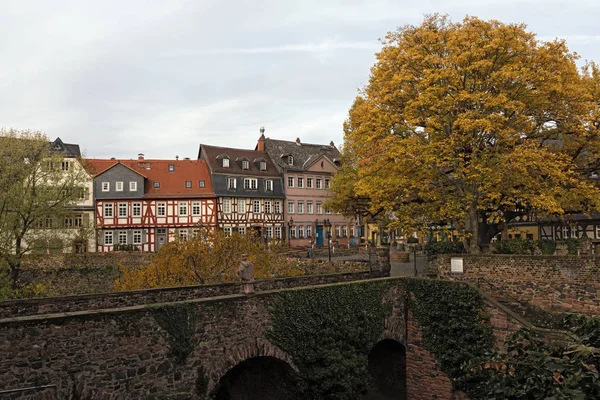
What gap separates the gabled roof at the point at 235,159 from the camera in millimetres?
45938

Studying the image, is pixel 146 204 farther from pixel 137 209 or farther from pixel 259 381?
pixel 259 381

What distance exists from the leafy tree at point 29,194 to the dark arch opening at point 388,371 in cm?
1833

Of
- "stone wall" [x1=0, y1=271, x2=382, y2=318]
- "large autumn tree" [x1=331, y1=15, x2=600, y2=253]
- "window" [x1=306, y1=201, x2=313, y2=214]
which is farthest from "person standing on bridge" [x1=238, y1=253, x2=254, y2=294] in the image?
"window" [x1=306, y1=201, x2=313, y2=214]

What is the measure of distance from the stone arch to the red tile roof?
3203 cm

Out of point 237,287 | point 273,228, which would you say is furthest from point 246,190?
point 237,287

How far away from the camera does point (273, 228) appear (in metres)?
47.9

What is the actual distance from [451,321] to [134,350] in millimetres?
9664

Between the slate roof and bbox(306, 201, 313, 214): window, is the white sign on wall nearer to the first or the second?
the slate roof

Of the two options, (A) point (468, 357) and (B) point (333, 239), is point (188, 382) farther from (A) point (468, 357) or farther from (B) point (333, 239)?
(B) point (333, 239)

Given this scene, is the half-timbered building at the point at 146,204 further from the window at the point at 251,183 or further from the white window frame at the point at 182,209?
the window at the point at 251,183

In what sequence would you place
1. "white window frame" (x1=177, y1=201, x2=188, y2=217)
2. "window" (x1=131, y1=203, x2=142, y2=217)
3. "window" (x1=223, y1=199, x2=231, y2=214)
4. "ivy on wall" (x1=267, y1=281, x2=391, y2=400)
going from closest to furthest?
"ivy on wall" (x1=267, y1=281, x2=391, y2=400) → "window" (x1=131, y1=203, x2=142, y2=217) → "white window frame" (x1=177, y1=201, x2=188, y2=217) → "window" (x1=223, y1=199, x2=231, y2=214)

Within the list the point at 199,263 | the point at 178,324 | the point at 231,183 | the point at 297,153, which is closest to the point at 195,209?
the point at 231,183

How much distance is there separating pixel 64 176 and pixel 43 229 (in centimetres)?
347

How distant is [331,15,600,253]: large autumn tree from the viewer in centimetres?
1883
